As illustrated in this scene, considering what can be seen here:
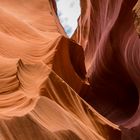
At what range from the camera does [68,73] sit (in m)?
4.88

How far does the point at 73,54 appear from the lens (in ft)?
16.8

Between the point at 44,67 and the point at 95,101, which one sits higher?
the point at 44,67

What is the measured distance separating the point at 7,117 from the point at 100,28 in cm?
352

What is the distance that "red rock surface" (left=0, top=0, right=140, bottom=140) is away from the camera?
132 inches

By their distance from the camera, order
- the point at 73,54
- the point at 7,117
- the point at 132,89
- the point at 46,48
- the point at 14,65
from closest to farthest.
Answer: the point at 7,117
the point at 14,65
the point at 46,48
the point at 73,54
the point at 132,89

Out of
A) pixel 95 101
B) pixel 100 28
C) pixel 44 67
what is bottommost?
pixel 95 101

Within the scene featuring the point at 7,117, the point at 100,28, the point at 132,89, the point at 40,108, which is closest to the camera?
the point at 7,117

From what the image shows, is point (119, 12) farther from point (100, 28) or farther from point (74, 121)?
point (74, 121)

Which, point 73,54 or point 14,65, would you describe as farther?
point 73,54

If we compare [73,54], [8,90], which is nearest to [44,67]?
[8,90]

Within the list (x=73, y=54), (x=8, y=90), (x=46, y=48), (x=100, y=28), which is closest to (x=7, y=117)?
(x=8, y=90)

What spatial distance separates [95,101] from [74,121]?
225 centimetres

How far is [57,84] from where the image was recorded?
13.3 feet

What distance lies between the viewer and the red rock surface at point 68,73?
3346mm
